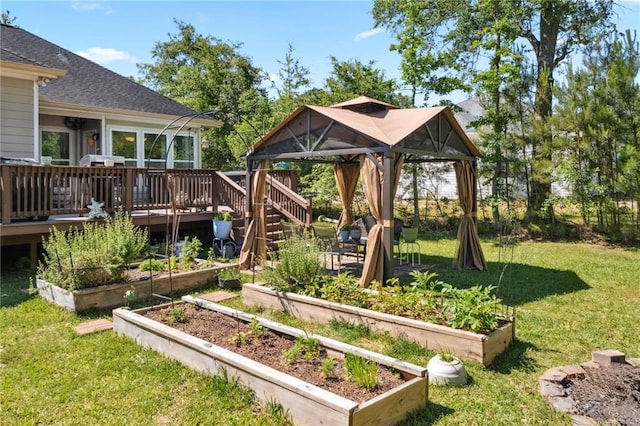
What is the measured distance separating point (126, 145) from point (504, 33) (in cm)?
1187

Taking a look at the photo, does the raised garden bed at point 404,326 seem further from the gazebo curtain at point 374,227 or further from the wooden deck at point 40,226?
the wooden deck at point 40,226

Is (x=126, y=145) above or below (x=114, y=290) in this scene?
above

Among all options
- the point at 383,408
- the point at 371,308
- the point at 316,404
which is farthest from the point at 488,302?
the point at 316,404

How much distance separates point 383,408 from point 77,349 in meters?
3.32

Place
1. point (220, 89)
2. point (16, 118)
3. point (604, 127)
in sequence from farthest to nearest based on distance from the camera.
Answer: point (220, 89) < point (604, 127) < point (16, 118)

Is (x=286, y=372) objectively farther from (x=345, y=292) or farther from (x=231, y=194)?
(x=231, y=194)

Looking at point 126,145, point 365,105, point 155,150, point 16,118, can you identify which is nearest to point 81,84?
point 126,145

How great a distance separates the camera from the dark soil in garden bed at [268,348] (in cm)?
339

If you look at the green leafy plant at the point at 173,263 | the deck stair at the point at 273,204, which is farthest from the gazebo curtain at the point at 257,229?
the deck stair at the point at 273,204

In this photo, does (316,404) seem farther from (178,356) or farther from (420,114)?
(420,114)

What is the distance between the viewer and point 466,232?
8.85 meters

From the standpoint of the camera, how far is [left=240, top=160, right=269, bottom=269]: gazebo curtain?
8.53 meters

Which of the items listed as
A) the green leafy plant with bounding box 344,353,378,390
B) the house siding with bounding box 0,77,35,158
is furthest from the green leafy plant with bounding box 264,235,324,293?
the house siding with bounding box 0,77,35,158

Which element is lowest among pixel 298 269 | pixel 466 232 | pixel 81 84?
pixel 298 269
